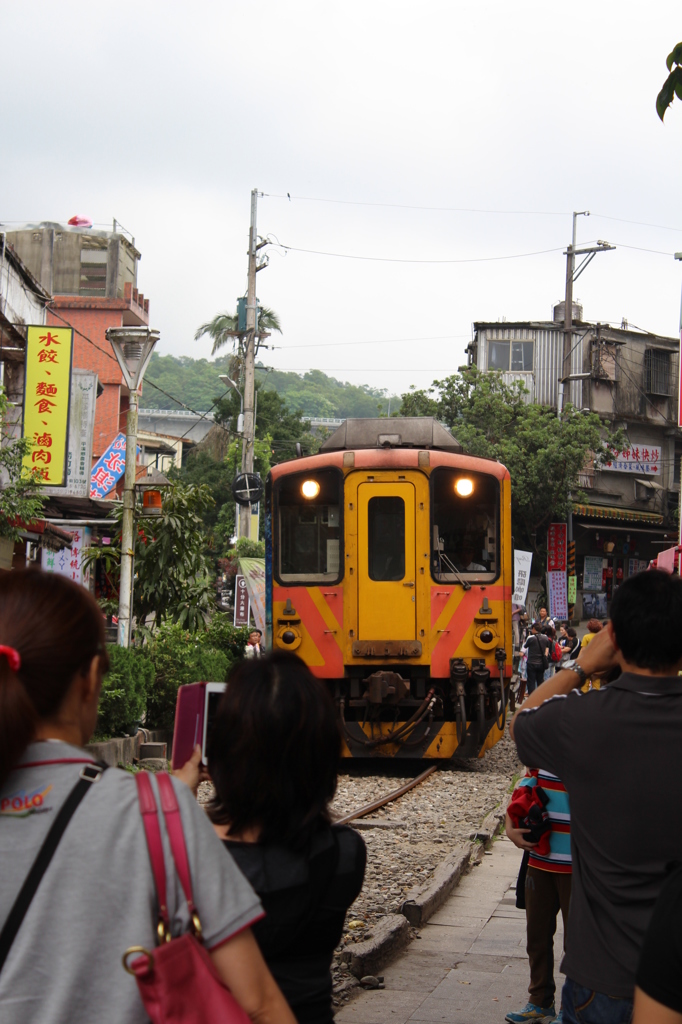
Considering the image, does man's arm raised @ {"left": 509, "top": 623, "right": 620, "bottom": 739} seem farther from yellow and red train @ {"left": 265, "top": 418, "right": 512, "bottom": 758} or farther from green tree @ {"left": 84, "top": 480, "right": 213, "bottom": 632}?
green tree @ {"left": 84, "top": 480, "right": 213, "bottom": 632}

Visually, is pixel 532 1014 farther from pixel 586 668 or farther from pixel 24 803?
pixel 24 803

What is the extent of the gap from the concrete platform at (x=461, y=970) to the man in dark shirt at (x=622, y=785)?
2.11m

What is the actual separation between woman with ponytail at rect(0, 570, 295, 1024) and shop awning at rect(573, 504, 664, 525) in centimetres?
2964

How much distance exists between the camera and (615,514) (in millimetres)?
32531

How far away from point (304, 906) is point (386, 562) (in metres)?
8.71

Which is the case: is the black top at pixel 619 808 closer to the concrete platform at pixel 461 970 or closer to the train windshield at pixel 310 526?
the concrete platform at pixel 461 970

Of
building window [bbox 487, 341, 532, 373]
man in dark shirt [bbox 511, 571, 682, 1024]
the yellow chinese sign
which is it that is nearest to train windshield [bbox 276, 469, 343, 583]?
the yellow chinese sign

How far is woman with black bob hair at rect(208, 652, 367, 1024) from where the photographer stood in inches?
92.3

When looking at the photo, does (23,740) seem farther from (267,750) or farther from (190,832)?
(267,750)

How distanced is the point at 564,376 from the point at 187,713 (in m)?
31.4

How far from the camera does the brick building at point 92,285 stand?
36.2 m

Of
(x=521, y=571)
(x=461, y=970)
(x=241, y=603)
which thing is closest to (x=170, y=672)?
(x=461, y=970)

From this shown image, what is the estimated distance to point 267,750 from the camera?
2.36 meters

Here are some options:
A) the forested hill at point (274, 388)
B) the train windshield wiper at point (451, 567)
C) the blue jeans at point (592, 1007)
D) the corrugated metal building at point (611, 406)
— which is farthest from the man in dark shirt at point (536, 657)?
the forested hill at point (274, 388)
